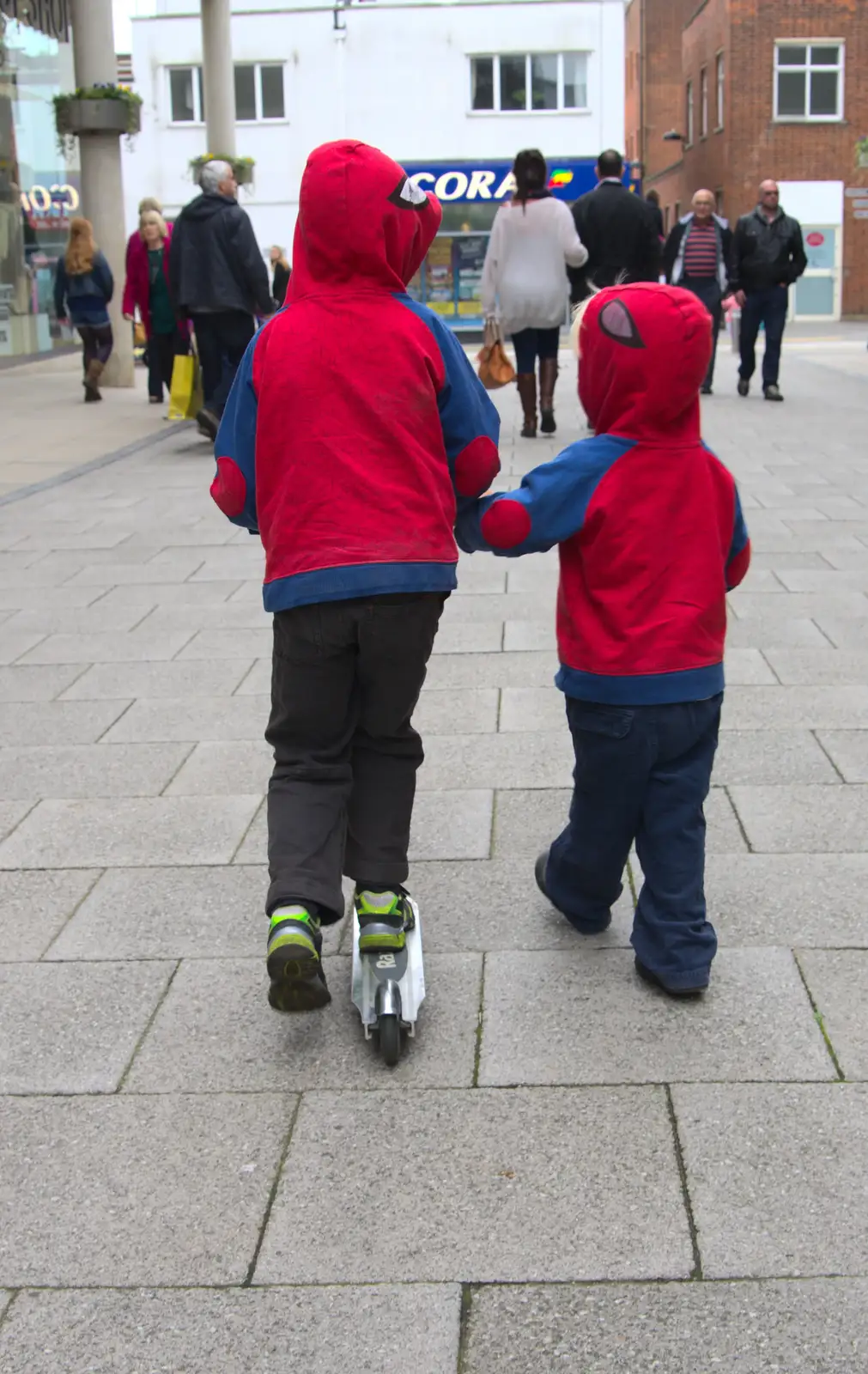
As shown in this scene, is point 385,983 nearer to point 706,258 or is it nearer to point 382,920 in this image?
point 382,920

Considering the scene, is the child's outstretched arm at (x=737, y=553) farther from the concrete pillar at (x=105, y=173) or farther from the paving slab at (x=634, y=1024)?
the concrete pillar at (x=105, y=173)

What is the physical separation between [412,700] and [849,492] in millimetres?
6703

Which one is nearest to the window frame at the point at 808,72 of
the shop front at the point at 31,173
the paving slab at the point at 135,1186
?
the shop front at the point at 31,173

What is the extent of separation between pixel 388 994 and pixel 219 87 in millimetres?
17316

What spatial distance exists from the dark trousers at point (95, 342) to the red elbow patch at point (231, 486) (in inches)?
536

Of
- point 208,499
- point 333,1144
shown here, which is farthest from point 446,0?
point 333,1144

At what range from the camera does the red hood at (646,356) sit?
3021 millimetres

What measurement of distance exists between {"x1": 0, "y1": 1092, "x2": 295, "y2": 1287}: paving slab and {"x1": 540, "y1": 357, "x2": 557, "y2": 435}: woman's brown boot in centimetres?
938

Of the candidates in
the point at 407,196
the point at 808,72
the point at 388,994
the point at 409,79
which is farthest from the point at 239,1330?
the point at 808,72

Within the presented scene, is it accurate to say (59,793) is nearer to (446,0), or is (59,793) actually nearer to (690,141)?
(446,0)

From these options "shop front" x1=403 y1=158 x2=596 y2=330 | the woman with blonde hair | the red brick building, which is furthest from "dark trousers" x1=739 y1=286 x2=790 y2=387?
the red brick building

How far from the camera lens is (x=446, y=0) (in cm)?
3559

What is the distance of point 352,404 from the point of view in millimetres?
2926

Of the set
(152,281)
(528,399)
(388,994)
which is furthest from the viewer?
(152,281)
